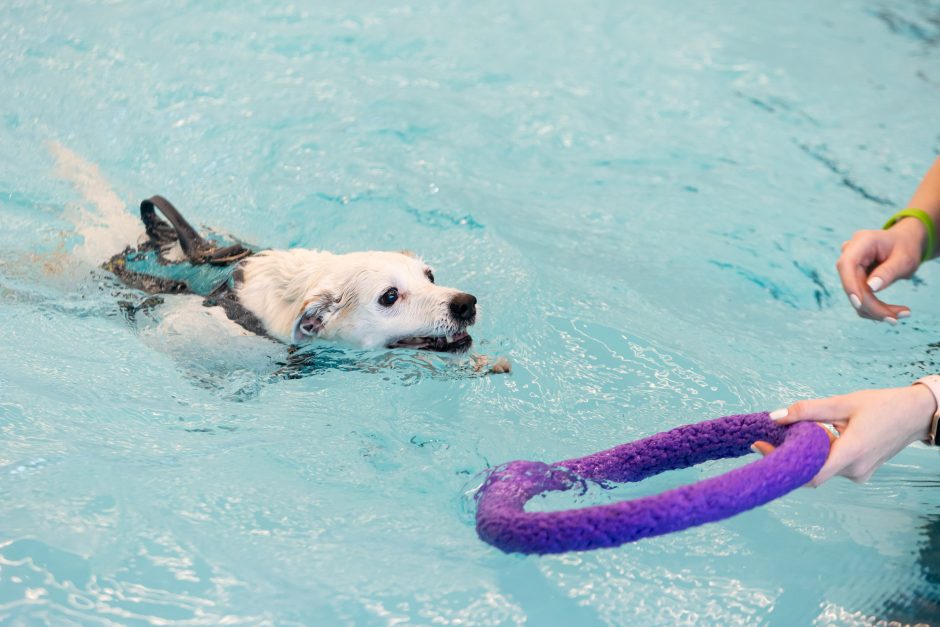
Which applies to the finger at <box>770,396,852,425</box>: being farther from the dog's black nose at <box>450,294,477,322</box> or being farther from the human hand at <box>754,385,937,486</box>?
the dog's black nose at <box>450,294,477,322</box>

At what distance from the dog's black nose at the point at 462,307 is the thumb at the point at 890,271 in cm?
147

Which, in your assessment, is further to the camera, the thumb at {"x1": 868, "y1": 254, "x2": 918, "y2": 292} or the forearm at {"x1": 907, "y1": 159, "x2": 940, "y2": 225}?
the forearm at {"x1": 907, "y1": 159, "x2": 940, "y2": 225}

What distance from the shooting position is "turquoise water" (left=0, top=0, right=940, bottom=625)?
2527 millimetres

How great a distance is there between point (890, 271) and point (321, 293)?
82.7 inches

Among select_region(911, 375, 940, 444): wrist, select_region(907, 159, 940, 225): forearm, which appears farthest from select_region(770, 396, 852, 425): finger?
select_region(907, 159, 940, 225): forearm

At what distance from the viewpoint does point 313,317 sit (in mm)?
3553

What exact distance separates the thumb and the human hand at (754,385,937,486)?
0.66 m

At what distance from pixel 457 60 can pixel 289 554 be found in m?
5.47

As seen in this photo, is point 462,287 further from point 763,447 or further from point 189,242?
point 763,447

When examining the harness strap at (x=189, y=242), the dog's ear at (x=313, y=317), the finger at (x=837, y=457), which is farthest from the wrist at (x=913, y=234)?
the harness strap at (x=189, y=242)

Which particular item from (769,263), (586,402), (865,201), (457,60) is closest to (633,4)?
(457,60)

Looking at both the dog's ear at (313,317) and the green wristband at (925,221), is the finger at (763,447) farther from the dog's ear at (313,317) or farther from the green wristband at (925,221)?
the dog's ear at (313,317)

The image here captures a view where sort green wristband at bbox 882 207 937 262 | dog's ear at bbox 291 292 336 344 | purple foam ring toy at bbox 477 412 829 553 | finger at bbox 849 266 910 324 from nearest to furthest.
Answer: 1. purple foam ring toy at bbox 477 412 829 553
2. finger at bbox 849 266 910 324
3. green wristband at bbox 882 207 937 262
4. dog's ear at bbox 291 292 336 344

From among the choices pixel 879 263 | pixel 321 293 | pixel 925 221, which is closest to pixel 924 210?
pixel 925 221
